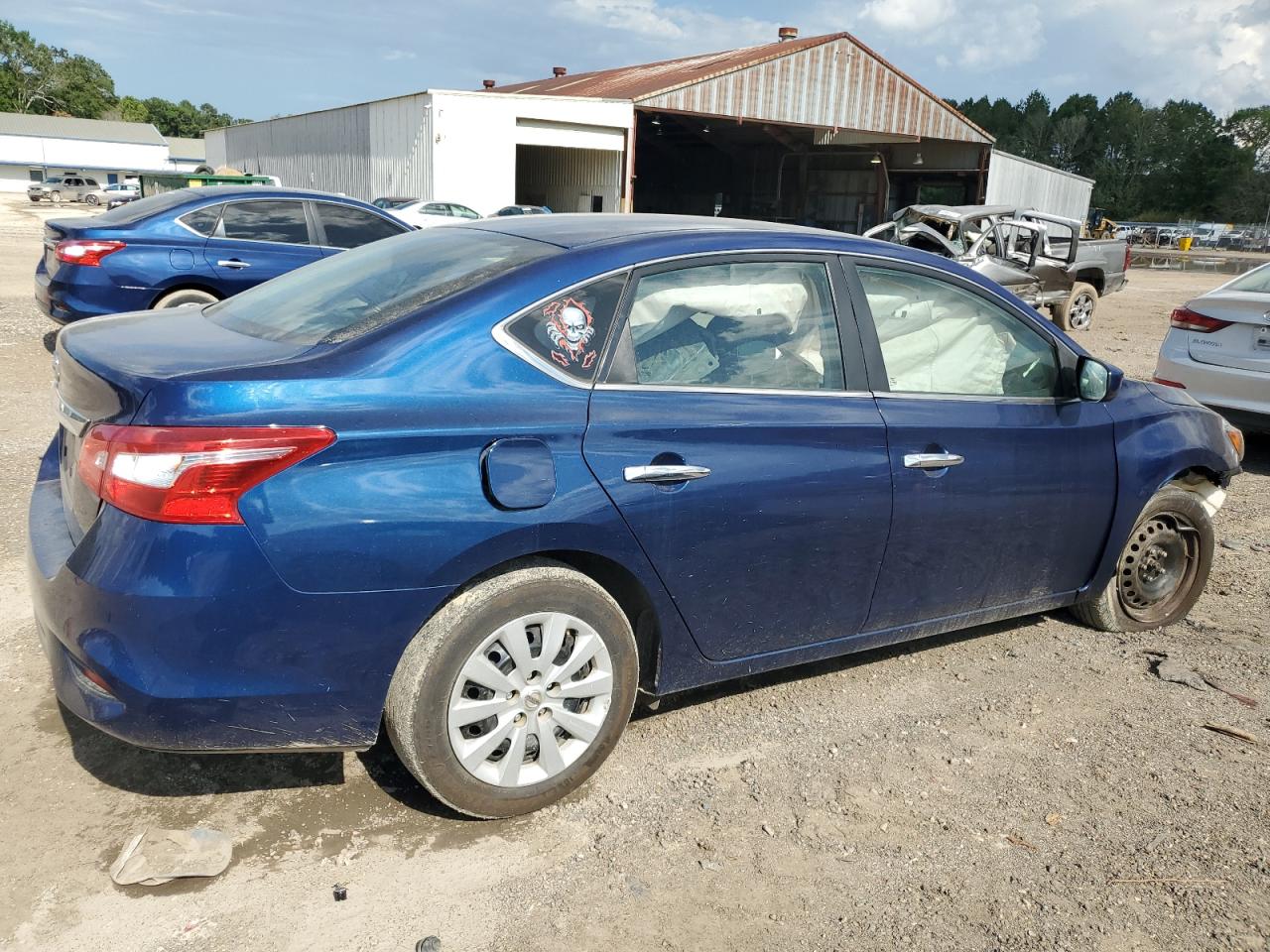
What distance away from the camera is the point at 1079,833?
3117mm

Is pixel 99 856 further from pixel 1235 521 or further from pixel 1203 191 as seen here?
pixel 1203 191

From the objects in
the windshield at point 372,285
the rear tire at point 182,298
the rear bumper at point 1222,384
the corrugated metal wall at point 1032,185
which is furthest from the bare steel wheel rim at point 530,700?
the corrugated metal wall at point 1032,185

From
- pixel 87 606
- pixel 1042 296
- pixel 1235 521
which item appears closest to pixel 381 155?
pixel 1042 296

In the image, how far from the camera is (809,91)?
28250 mm

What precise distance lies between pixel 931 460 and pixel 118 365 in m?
2.55

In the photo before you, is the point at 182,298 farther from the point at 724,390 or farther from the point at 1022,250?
the point at 1022,250

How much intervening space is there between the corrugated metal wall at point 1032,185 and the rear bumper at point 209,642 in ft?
106

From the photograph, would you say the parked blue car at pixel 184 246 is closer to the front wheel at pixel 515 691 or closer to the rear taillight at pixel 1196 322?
the front wheel at pixel 515 691

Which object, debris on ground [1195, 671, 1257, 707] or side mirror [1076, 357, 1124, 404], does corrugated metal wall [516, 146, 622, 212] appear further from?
debris on ground [1195, 671, 1257, 707]

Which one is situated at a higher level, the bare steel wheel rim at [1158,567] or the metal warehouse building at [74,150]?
the metal warehouse building at [74,150]

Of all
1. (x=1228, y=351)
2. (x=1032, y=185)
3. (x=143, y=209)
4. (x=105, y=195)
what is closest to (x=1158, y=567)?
(x=1228, y=351)

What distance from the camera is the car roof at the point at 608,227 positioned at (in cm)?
329

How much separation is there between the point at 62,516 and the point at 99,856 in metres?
0.95

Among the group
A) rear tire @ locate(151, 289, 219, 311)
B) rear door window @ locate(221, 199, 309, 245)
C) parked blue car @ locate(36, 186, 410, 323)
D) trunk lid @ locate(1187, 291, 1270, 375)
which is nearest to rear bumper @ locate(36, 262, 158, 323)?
parked blue car @ locate(36, 186, 410, 323)
